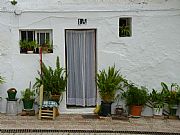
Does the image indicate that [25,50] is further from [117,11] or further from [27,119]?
[117,11]

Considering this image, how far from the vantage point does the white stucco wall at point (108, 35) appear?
12.2 meters

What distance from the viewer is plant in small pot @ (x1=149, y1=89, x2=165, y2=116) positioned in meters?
12.2

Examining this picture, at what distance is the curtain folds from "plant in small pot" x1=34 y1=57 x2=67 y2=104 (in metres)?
0.61

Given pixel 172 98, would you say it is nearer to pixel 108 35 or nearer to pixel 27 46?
pixel 108 35

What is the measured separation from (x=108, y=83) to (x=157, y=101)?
69.7 inches

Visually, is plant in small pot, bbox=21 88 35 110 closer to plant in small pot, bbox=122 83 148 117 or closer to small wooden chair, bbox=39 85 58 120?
small wooden chair, bbox=39 85 58 120

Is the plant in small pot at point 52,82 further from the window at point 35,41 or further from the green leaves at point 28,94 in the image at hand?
the window at point 35,41

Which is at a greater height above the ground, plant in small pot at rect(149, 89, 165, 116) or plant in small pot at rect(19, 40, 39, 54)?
plant in small pot at rect(19, 40, 39, 54)

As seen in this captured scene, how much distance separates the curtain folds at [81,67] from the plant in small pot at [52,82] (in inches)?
24.0

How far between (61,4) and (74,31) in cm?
102

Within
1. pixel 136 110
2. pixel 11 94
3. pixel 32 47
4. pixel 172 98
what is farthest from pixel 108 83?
pixel 11 94

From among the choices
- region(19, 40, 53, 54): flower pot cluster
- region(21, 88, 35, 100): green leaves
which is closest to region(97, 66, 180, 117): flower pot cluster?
region(19, 40, 53, 54): flower pot cluster

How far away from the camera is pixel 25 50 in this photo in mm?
12469

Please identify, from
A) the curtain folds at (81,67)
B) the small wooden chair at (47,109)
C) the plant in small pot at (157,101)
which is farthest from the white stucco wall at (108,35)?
the small wooden chair at (47,109)
